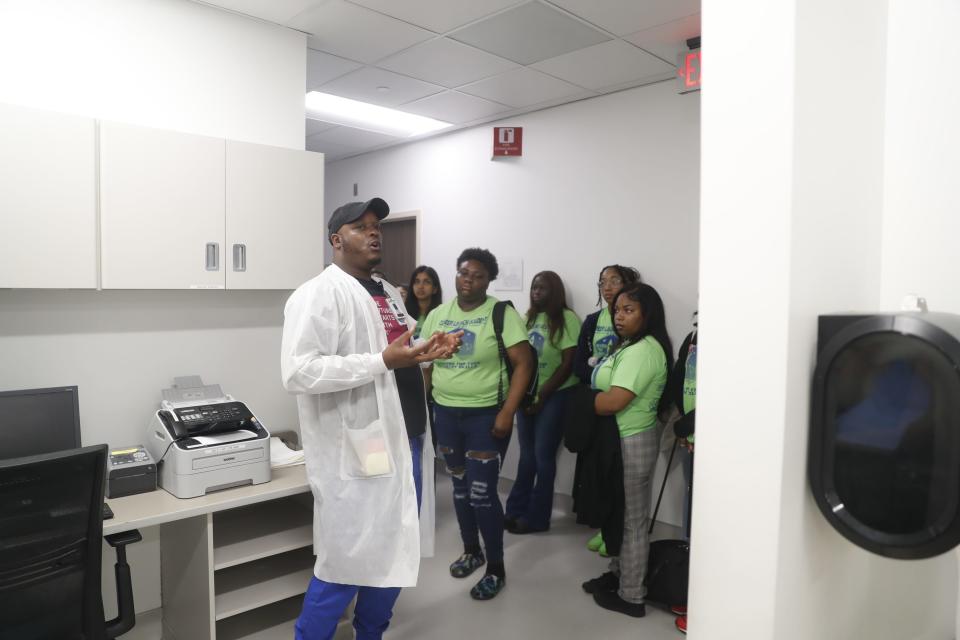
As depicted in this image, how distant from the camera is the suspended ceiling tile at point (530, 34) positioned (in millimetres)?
2723

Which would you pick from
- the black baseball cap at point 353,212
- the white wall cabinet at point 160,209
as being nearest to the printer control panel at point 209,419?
the white wall cabinet at point 160,209

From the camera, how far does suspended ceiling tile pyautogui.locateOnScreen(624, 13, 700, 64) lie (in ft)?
9.19

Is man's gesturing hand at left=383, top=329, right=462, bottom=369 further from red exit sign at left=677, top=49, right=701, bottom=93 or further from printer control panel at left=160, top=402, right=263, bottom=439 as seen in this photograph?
red exit sign at left=677, top=49, right=701, bottom=93

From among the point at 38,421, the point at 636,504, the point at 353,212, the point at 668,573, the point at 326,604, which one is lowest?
the point at 668,573

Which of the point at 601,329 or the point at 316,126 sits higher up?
the point at 316,126

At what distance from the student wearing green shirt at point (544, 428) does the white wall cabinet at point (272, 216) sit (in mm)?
1596

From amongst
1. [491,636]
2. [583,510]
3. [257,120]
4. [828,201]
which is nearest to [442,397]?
[583,510]

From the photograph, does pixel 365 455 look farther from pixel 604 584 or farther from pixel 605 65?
pixel 605 65

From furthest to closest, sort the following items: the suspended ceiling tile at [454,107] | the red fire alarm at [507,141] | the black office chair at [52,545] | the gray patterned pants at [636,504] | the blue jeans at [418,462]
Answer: the red fire alarm at [507,141], the suspended ceiling tile at [454,107], the gray patterned pants at [636,504], the blue jeans at [418,462], the black office chair at [52,545]

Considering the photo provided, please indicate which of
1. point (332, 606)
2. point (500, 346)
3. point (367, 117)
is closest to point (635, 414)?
point (500, 346)

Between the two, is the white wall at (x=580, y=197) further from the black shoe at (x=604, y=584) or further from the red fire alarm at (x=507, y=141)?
the black shoe at (x=604, y=584)

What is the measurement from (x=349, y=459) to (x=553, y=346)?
6.66ft

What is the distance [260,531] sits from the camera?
2383 mm

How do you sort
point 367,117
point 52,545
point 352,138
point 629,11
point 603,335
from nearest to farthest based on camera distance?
point 52,545 < point 629,11 < point 603,335 < point 367,117 < point 352,138
